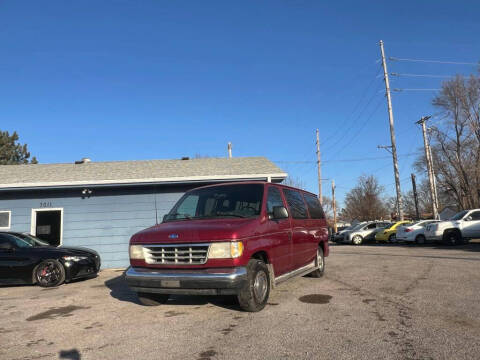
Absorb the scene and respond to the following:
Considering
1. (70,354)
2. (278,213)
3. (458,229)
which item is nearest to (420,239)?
(458,229)

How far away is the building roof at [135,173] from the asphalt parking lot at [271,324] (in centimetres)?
476

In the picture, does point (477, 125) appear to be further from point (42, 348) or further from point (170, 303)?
point (42, 348)

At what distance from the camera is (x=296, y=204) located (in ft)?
22.4

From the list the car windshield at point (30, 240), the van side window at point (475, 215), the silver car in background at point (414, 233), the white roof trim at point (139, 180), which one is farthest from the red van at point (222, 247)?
the silver car in background at point (414, 233)

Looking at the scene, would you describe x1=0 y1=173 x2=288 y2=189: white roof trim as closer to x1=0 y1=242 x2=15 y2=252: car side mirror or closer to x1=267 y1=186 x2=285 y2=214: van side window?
x1=0 y1=242 x2=15 y2=252: car side mirror

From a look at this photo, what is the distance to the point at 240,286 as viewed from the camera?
4492 millimetres

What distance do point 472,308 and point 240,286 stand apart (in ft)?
10.7

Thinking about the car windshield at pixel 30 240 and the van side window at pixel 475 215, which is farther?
→ the van side window at pixel 475 215

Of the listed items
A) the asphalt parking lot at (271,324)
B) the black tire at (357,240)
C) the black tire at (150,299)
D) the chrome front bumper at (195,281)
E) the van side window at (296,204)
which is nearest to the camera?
the asphalt parking lot at (271,324)

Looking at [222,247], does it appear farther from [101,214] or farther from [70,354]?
[101,214]

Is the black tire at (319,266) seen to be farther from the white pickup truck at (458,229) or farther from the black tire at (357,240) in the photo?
the black tire at (357,240)

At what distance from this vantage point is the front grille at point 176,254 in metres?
4.66

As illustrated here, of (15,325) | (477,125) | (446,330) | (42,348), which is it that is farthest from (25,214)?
→ (477,125)

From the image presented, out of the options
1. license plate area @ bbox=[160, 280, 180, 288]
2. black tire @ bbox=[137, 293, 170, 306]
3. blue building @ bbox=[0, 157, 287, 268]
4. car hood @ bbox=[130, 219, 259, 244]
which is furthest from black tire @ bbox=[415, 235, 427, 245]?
license plate area @ bbox=[160, 280, 180, 288]
